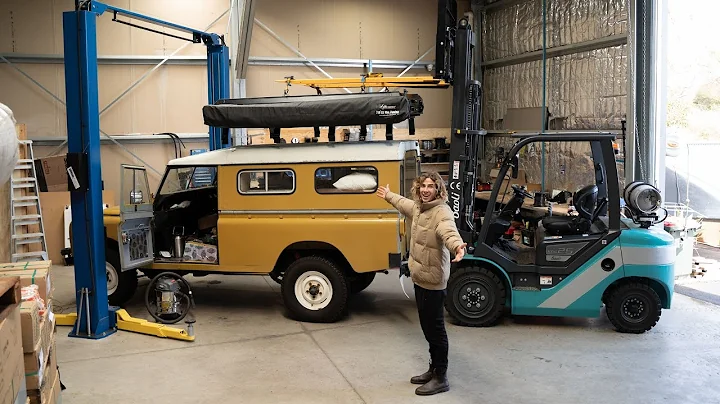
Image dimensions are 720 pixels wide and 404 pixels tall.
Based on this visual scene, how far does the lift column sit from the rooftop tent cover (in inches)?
61.8

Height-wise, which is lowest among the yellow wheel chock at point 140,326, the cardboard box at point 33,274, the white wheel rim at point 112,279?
the yellow wheel chock at point 140,326

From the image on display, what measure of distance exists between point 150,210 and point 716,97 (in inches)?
490

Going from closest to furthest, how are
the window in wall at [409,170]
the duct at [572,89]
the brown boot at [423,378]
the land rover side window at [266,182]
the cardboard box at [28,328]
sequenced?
Result: 1. the cardboard box at [28,328]
2. the brown boot at [423,378]
3. the land rover side window at [266,182]
4. the window in wall at [409,170]
5. the duct at [572,89]

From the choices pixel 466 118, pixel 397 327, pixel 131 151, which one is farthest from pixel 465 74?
pixel 131 151

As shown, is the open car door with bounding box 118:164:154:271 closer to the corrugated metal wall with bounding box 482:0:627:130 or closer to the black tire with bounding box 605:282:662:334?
the black tire with bounding box 605:282:662:334

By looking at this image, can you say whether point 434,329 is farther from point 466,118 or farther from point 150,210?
point 150,210

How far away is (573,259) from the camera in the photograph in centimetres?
729

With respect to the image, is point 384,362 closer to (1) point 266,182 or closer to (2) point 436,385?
(2) point 436,385

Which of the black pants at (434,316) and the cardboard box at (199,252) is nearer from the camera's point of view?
the black pants at (434,316)

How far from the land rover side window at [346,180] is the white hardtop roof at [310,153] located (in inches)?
5.4

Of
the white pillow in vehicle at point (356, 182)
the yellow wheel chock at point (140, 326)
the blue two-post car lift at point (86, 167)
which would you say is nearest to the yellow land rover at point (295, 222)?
the white pillow in vehicle at point (356, 182)

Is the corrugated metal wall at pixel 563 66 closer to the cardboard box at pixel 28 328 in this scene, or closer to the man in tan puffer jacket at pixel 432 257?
the man in tan puffer jacket at pixel 432 257

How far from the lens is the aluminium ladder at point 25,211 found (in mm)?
10336

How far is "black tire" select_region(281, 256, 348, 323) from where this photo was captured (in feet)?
25.4
